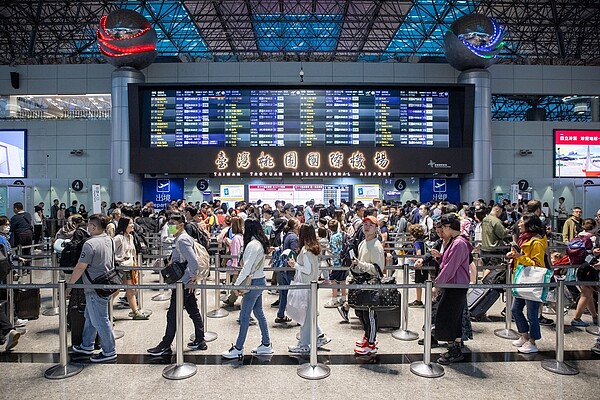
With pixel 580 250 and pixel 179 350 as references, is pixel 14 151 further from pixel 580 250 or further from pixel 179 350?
pixel 580 250

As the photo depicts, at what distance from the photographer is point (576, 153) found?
70.4 feet

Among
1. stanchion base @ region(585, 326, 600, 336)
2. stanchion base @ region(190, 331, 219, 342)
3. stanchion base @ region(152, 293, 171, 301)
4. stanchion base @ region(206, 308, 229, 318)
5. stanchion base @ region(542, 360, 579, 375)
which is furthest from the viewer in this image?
stanchion base @ region(152, 293, 171, 301)

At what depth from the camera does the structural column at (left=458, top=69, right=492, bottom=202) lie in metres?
18.8

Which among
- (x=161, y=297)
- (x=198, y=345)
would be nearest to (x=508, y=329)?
(x=198, y=345)

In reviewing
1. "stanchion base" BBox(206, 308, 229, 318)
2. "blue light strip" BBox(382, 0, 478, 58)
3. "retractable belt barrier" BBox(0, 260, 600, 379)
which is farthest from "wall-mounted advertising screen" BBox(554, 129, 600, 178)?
"stanchion base" BBox(206, 308, 229, 318)

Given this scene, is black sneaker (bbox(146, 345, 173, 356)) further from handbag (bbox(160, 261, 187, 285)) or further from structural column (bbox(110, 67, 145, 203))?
structural column (bbox(110, 67, 145, 203))

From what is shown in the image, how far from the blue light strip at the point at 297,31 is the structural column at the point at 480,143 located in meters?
8.18

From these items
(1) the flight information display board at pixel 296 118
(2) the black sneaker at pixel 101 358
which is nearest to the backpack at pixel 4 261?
(2) the black sneaker at pixel 101 358

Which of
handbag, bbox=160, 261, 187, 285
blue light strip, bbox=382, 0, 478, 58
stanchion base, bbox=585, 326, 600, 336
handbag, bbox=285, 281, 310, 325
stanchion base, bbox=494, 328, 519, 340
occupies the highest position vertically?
blue light strip, bbox=382, 0, 478, 58

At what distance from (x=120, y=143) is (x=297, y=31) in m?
13.0

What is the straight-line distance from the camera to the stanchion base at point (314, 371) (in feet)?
16.0

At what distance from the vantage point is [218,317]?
7.32 metres

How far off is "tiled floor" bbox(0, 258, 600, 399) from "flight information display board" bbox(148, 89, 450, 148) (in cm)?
1287

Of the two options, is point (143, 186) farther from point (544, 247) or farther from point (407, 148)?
point (544, 247)
